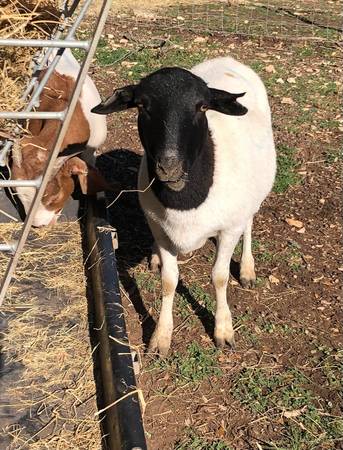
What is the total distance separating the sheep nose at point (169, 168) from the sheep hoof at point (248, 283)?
1.92 meters

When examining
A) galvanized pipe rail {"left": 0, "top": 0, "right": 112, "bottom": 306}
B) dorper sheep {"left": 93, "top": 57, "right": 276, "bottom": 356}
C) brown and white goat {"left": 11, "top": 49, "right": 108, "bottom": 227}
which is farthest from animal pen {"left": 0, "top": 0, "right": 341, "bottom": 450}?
dorper sheep {"left": 93, "top": 57, "right": 276, "bottom": 356}

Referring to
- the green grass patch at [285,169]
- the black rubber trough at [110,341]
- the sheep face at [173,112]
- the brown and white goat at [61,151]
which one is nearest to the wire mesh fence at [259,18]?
the green grass patch at [285,169]

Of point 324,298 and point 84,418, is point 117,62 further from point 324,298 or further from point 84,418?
point 84,418

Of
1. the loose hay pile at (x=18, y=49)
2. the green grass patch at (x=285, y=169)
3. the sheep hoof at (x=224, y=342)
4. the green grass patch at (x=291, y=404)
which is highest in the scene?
the loose hay pile at (x=18, y=49)

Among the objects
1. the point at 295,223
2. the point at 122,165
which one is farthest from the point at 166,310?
the point at 122,165

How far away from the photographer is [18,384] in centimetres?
372

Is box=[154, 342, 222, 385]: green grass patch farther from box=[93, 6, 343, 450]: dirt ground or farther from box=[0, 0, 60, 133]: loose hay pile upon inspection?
box=[0, 0, 60, 133]: loose hay pile

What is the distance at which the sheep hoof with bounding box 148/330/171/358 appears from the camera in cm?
446

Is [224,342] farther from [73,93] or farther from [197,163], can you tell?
[73,93]

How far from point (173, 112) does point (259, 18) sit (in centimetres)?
1091

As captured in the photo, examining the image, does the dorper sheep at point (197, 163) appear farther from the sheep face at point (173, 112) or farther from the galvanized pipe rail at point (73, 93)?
the galvanized pipe rail at point (73, 93)

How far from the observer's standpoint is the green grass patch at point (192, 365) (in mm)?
4281

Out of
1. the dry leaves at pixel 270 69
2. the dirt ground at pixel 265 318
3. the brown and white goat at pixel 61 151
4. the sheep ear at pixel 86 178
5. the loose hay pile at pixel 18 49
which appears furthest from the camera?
the dry leaves at pixel 270 69

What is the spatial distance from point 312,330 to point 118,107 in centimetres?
215
